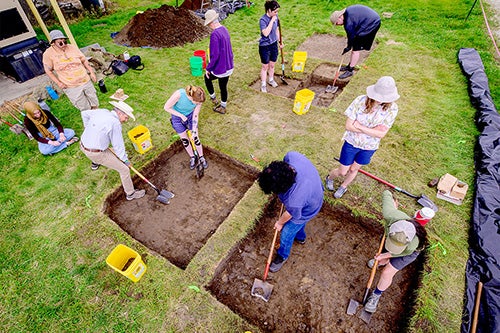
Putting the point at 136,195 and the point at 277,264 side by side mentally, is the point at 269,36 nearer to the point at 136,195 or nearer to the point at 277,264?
the point at 136,195

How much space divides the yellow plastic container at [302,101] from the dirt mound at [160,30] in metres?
5.74

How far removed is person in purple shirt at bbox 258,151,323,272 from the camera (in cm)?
279

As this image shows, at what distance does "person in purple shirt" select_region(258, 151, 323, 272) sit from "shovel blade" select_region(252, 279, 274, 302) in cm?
76

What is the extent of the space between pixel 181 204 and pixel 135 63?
5.64 m

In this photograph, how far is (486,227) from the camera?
408 centimetres

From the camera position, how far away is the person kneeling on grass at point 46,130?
4.95 meters

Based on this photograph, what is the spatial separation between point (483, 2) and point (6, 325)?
58.2 feet

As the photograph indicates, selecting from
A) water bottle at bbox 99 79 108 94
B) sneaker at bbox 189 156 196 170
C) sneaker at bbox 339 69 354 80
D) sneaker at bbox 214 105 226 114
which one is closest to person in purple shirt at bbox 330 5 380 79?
sneaker at bbox 339 69 354 80

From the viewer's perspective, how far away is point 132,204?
4.97 m

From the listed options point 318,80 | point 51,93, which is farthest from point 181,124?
point 318,80

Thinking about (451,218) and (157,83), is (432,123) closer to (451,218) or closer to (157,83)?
(451,218)

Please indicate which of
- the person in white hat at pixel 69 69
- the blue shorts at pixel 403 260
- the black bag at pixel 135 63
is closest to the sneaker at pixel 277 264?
the blue shorts at pixel 403 260

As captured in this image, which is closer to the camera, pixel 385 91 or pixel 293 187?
pixel 293 187

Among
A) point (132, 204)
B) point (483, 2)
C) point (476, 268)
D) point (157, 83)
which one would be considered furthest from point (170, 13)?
point (483, 2)
